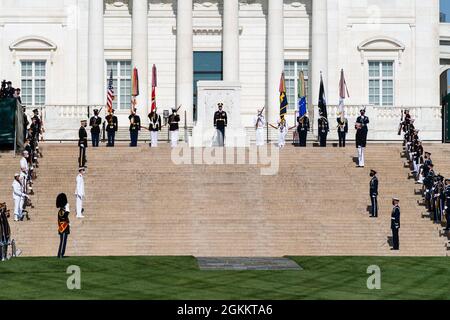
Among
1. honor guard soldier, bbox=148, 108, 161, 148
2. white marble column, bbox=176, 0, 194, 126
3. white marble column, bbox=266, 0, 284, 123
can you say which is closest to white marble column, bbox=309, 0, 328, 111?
white marble column, bbox=266, 0, 284, 123

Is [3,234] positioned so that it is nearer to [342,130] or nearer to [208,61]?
[342,130]

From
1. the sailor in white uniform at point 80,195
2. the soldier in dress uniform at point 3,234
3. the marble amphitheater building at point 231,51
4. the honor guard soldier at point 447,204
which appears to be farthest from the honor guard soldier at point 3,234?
the marble amphitheater building at point 231,51

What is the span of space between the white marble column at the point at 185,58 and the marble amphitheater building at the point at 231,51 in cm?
5

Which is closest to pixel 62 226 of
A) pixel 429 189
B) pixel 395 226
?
pixel 395 226

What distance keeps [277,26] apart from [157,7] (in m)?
6.48

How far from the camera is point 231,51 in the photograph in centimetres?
6956

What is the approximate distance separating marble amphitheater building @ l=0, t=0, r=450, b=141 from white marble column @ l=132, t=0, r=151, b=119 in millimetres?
51

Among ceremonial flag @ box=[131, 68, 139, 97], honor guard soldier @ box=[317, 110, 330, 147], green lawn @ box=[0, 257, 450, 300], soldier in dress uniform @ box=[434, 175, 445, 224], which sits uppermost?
ceremonial flag @ box=[131, 68, 139, 97]

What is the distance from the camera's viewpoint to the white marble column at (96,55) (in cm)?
6988

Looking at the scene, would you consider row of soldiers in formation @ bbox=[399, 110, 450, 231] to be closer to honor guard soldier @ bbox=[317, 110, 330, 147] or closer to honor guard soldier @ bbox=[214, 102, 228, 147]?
honor guard soldier @ bbox=[317, 110, 330, 147]

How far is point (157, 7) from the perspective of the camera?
72.1 meters

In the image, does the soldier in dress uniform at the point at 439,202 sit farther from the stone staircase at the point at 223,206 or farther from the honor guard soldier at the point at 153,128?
the honor guard soldier at the point at 153,128

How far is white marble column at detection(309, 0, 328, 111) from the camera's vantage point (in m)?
70.3

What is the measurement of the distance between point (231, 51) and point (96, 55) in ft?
22.5
